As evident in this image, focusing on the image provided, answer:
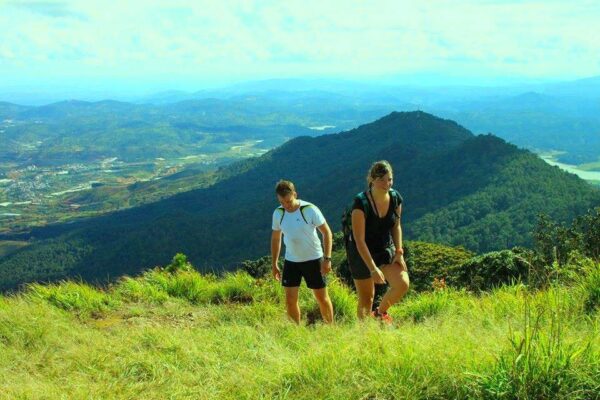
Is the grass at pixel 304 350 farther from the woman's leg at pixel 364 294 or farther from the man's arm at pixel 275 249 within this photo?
the man's arm at pixel 275 249

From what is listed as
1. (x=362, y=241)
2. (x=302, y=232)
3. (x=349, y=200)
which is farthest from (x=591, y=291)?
(x=349, y=200)

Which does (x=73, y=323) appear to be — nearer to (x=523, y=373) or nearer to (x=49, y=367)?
(x=49, y=367)

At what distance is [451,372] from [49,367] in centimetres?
335

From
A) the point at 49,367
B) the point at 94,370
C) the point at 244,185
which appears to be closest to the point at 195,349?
the point at 94,370

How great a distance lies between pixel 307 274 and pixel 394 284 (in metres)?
1.00

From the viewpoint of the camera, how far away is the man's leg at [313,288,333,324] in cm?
568

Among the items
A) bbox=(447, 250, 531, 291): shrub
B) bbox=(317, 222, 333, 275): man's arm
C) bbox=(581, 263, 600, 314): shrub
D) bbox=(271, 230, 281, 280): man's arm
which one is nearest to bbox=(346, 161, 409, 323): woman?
bbox=(317, 222, 333, 275): man's arm

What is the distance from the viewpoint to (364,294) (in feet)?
18.4

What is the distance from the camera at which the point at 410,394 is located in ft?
9.85

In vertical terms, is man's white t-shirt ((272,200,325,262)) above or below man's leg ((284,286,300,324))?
above

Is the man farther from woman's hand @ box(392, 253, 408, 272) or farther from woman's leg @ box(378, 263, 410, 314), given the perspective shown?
woman's hand @ box(392, 253, 408, 272)

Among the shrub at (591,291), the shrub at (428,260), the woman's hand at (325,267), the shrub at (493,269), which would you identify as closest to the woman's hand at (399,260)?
the woman's hand at (325,267)

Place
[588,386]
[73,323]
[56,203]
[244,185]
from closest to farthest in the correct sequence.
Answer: [588,386]
[73,323]
[244,185]
[56,203]

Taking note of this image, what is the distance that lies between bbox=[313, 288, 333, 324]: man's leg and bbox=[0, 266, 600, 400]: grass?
159 millimetres
